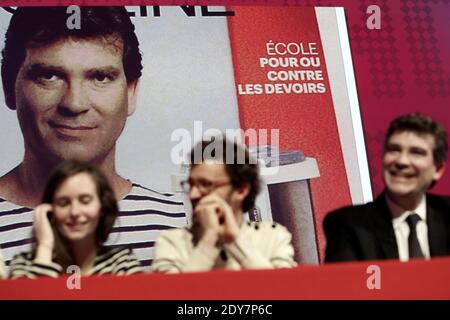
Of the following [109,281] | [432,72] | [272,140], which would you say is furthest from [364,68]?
[109,281]

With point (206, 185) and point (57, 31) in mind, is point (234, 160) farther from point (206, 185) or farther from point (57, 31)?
point (57, 31)

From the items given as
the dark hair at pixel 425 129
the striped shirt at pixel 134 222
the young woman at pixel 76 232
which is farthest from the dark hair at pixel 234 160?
the dark hair at pixel 425 129

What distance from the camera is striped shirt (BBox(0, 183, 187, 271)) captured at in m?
2.00

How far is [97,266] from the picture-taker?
1.93 m

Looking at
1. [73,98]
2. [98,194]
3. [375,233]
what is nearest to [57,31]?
[73,98]

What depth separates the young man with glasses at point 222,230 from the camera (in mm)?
1905

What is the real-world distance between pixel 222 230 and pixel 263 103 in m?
0.42

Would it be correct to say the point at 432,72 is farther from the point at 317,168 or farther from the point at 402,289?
the point at 402,289

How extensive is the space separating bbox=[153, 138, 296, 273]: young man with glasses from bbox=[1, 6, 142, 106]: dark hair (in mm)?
348

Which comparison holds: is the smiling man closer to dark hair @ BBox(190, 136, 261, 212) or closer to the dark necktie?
dark hair @ BBox(190, 136, 261, 212)

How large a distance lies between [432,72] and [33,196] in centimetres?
116

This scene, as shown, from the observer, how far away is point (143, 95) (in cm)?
213

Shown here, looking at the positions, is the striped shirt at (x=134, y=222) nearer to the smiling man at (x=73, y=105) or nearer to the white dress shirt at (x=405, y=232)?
the smiling man at (x=73, y=105)
